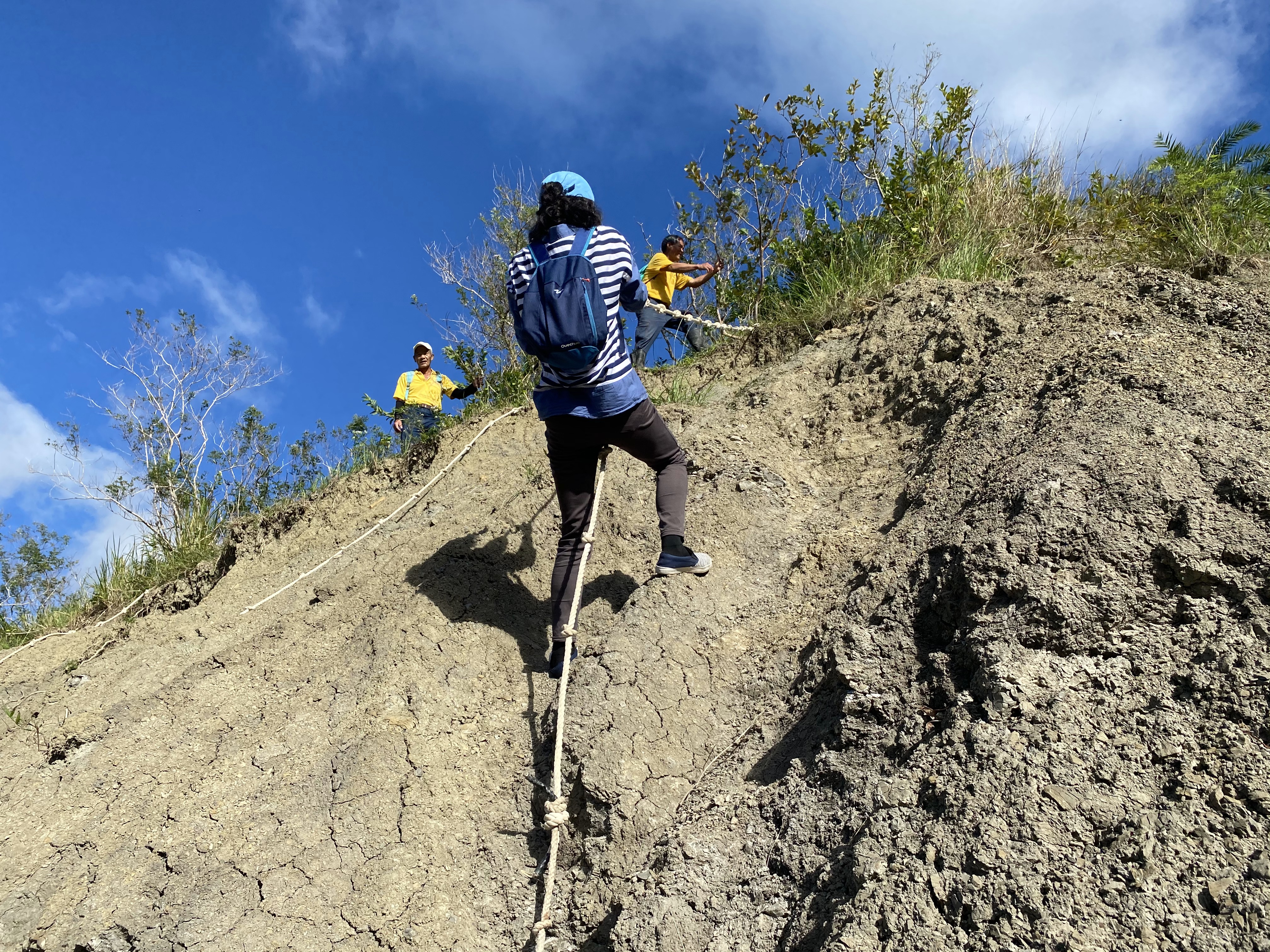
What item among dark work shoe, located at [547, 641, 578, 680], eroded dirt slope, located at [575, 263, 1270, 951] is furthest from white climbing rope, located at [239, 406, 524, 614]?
eroded dirt slope, located at [575, 263, 1270, 951]

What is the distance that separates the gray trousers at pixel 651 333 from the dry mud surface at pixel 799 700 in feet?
6.22

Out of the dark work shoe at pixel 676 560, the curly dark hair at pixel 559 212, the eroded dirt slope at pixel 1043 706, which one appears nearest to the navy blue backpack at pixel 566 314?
the curly dark hair at pixel 559 212

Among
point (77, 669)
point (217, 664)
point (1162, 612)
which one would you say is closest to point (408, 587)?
point (217, 664)

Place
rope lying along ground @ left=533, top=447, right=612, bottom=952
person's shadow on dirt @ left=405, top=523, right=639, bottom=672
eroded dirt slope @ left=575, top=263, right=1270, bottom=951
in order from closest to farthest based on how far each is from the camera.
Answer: eroded dirt slope @ left=575, top=263, right=1270, bottom=951 → rope lying along ground @ left=533, top=447, right=612, bottom=952 → person's shadow on dirt @ left=405, top=523, right=639, bottom=672

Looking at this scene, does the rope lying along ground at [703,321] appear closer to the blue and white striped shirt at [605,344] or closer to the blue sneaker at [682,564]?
the blue and white striped shirt at [605,344]

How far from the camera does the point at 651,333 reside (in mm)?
7402

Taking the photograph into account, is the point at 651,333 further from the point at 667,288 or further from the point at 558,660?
the point at 558,660

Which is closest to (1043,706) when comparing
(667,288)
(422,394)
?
(667,288)

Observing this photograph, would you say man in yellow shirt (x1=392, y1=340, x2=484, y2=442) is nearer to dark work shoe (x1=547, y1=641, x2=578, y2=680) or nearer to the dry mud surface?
the dry mud surface

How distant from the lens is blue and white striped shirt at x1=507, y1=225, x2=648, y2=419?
149 inches

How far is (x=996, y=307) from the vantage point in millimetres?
5074

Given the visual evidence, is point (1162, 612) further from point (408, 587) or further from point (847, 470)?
point (408, 587)

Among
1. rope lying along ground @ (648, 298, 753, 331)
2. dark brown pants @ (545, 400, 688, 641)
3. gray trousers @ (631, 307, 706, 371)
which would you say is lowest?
dark brown pants @ (545, 400, 688, 641)

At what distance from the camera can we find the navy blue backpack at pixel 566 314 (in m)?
3.59
